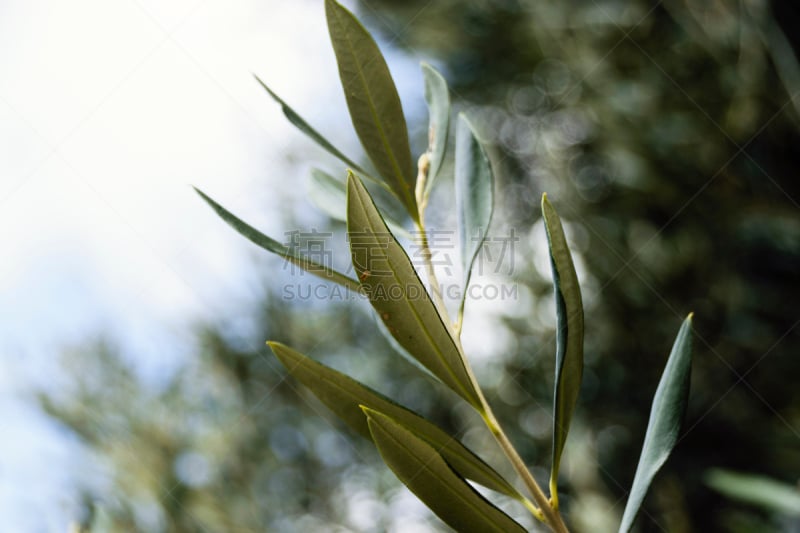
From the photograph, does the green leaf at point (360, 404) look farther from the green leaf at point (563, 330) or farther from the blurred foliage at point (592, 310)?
the blurred foliage at point (592, 310)

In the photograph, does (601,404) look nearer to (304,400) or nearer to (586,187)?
(586,187)

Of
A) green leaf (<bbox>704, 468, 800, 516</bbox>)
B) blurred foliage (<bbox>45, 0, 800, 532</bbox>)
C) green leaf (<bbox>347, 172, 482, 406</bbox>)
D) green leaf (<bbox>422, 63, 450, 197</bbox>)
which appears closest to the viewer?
green leaf (<bbox>347, 172, 482, 406</bbox>)

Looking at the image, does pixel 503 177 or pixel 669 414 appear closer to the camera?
pixel 669 414

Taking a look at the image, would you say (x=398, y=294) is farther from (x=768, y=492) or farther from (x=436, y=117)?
(x=768, y=492)

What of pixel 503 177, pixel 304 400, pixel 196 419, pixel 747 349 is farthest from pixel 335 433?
pixel 747 349

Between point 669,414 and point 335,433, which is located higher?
point 669,414

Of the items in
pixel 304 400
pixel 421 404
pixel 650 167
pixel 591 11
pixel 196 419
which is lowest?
pixel 196 419

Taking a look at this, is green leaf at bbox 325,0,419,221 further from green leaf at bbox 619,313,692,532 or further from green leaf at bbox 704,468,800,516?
green leaf at bbox 704,468,800,516

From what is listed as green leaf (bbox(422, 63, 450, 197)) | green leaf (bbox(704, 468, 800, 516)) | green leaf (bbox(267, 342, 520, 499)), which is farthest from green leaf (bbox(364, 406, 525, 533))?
green leaf (bbox(704, 468, 800, 516))
